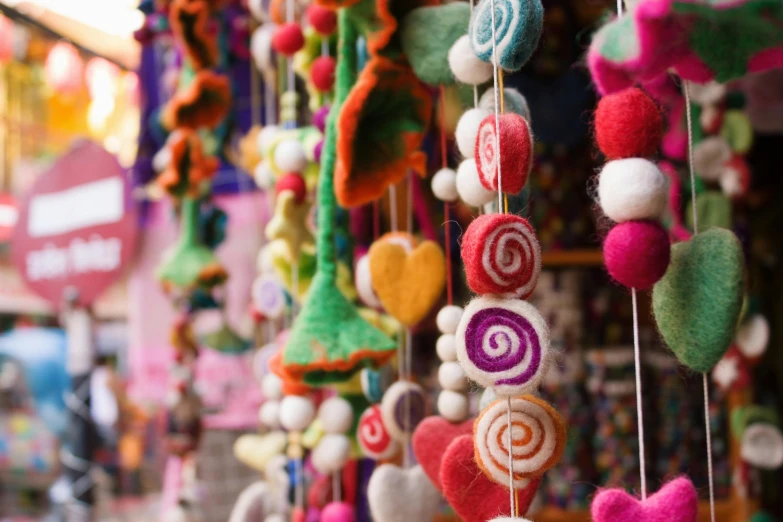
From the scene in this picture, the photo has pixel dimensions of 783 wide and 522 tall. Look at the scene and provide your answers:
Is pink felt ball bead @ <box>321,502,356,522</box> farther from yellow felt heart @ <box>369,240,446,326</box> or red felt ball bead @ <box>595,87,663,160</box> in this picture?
red felt ball bead @ <box>595,87,663,160</box>

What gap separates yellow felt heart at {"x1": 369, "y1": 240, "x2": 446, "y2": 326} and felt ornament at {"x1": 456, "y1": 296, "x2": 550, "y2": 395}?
0.59ft

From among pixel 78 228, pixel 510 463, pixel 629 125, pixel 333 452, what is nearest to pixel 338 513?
pixel 333 452

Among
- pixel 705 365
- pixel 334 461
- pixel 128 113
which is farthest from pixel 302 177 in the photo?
pixel 128 113

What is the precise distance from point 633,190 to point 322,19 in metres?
0.32

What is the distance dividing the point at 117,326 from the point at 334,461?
233 cm

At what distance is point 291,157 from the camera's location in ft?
1.97

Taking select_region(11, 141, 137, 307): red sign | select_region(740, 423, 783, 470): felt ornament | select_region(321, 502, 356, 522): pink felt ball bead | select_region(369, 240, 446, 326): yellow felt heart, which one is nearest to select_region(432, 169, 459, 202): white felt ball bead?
select_region(369, 240, 446, 326): yellow felt heart

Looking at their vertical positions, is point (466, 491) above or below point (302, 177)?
below

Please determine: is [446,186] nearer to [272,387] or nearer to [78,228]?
[272,387]

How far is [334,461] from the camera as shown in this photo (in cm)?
57

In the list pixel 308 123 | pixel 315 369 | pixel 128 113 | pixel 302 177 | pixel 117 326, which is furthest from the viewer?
pixel 117 326

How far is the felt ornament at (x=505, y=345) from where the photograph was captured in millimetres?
333

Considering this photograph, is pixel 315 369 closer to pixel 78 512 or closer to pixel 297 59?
pixel 297 59

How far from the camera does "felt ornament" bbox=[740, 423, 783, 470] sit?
28.2 inches
